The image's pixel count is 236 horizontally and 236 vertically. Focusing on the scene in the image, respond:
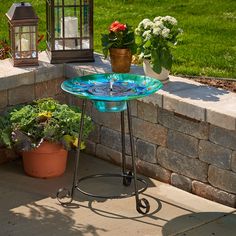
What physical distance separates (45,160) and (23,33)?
112 cm

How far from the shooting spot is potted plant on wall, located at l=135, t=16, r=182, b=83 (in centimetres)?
631

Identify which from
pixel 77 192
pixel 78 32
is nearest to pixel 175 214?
pixel 77 192

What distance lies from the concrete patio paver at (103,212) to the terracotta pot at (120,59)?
0.90m

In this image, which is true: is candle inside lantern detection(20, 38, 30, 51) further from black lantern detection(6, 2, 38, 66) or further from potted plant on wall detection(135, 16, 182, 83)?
potted plant on wall detection(135, 16, 182, 83)

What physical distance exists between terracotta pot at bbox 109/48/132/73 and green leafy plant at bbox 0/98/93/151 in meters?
0.48

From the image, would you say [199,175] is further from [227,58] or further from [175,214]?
[227,58]

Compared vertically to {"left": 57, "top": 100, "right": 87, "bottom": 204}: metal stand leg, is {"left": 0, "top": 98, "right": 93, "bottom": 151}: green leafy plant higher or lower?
higher

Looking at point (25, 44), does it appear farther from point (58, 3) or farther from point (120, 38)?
point (120, 38)

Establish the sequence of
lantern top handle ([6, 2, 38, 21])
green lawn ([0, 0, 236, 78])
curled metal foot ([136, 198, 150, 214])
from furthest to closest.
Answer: green lawn ([0, 0, 236, 78]) → lantern top handle ([6, 2, 38, 21]) → curled metal foot ([136, 198, 150, 214])

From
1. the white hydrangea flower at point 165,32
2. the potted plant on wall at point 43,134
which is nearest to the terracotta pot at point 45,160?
the potted plant on wall at point 43,134

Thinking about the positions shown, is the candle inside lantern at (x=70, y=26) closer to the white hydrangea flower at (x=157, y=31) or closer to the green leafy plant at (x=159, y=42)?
the green leafy plant at (x=159, y=42)

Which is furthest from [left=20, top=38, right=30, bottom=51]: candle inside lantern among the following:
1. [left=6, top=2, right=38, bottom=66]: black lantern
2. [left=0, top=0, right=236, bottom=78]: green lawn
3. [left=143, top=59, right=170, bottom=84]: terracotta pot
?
[left=0, top=0, right=236, bottom=78]: green lawn

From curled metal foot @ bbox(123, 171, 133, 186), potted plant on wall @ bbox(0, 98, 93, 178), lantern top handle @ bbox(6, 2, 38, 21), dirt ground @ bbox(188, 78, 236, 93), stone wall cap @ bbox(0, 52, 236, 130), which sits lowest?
curled metal foot @ bbox(123, 171, 133, 186)

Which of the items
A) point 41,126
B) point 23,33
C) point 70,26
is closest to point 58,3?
point 70,26
